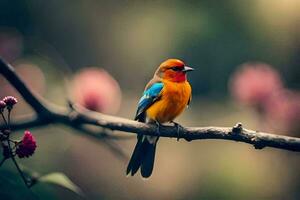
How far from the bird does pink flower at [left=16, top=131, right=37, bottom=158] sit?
408mm

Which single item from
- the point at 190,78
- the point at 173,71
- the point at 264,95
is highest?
the point at 173,71

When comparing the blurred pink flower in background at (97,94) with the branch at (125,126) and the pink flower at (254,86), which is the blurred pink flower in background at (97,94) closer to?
the branch at (125,126)

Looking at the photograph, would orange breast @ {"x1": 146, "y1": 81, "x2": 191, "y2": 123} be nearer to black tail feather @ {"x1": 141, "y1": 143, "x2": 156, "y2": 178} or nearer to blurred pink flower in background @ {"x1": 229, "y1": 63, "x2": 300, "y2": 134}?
black tail feather @ {"x1": 141, "y1": 143, "x2": 156, "y2": 178}

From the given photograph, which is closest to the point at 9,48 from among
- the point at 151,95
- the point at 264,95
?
the point at 151,95

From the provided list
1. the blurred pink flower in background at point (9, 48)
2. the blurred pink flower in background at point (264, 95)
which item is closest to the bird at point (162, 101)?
the blurred pink flower in background at point (264, 95)

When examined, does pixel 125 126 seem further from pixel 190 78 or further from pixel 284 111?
pixel 190 78

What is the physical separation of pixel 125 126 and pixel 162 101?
0.24 meters

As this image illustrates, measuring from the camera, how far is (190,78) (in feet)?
8.59

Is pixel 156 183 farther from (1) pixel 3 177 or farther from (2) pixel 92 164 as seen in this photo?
(1) pixel 3 177

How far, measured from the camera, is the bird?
3.66 ft

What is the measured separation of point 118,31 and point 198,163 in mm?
836

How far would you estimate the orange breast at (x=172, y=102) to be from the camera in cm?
114

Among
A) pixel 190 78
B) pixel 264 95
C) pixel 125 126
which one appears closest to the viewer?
pixel 125 126

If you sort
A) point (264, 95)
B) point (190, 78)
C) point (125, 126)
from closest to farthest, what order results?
point (125, 126) → point (264, 95) → point (190, 78)
